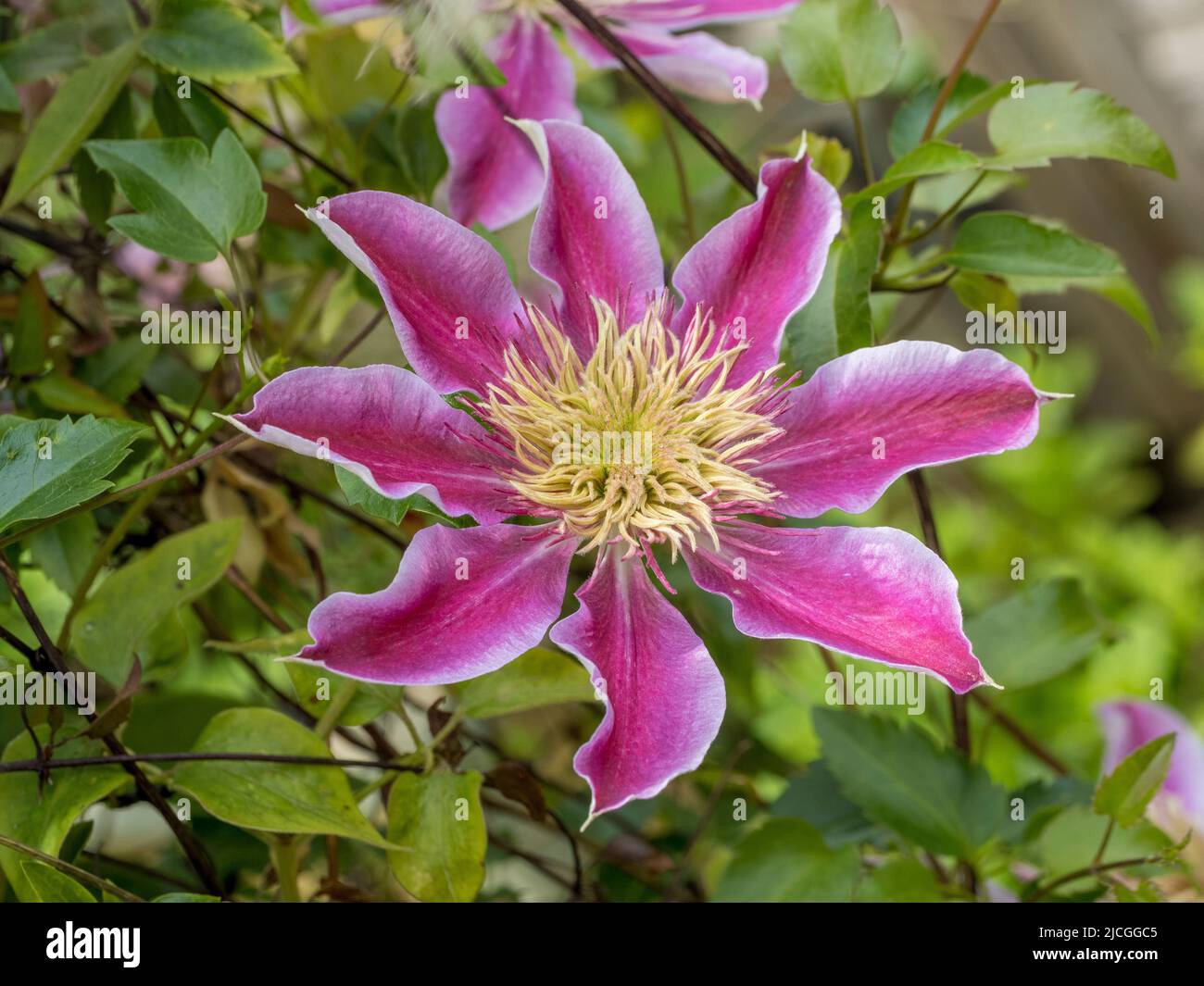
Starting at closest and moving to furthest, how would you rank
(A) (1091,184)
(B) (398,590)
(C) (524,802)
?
(B) (398,590) < (C) (524,802) < (A) (1091,184)

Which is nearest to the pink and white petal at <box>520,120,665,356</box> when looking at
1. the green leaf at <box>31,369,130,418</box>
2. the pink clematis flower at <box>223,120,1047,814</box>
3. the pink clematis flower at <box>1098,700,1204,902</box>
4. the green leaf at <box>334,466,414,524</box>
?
the pink clematis flower at <box>223,120,1047,814</box>

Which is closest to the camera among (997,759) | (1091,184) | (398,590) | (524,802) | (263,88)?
(398,590)

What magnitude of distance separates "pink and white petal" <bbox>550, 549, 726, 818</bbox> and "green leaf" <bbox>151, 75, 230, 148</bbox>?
0.25m

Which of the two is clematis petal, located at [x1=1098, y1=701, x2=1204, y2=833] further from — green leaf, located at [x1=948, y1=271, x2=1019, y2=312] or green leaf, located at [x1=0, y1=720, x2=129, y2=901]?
green leaf, located at [x1=0, y1=720, x2=129, y2=901]

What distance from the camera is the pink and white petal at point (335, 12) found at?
1.63 feet

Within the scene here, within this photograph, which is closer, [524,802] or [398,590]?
[398,590]

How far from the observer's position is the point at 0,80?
1.55ft

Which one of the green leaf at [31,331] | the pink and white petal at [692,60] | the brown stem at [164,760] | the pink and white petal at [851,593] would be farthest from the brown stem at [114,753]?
the pink and white petal at [692,60]

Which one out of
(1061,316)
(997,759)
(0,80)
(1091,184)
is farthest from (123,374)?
(1091,184)

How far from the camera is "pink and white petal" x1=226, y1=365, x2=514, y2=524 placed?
0.35 meters

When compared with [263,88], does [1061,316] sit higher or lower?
lower
